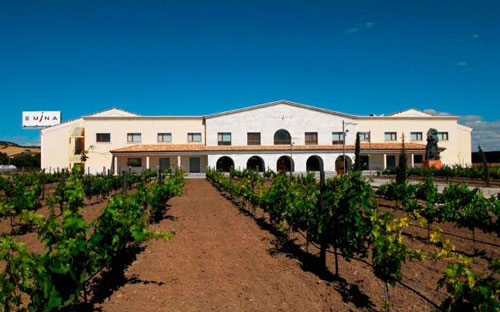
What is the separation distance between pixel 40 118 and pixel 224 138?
2906 cm

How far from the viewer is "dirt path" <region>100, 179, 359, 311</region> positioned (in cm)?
431

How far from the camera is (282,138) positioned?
38219mm

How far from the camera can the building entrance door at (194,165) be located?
1481 inches

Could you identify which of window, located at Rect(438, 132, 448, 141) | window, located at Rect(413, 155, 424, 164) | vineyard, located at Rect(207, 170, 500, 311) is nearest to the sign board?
window, located at Rect(413, 155, 424, 164)

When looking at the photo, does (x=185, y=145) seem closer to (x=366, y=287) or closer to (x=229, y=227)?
(x=229, y=227)

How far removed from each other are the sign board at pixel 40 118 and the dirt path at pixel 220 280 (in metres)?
49.9

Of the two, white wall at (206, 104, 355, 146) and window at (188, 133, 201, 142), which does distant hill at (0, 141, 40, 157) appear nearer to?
window at (188, 133, 201, 142)

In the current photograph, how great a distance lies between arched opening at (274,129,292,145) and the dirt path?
30.3 meters

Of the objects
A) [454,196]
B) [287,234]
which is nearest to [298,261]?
[287,234]

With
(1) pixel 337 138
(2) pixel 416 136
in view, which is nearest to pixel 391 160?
(2) pixel 416 136

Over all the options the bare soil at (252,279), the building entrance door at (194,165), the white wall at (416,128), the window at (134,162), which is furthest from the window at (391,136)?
the bare soil at (252,279)

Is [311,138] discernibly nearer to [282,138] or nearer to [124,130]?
[282,138]

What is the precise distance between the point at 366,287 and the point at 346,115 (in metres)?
35.3

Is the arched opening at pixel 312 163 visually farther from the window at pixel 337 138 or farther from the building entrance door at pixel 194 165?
the building entrance door at pixel 194 165
